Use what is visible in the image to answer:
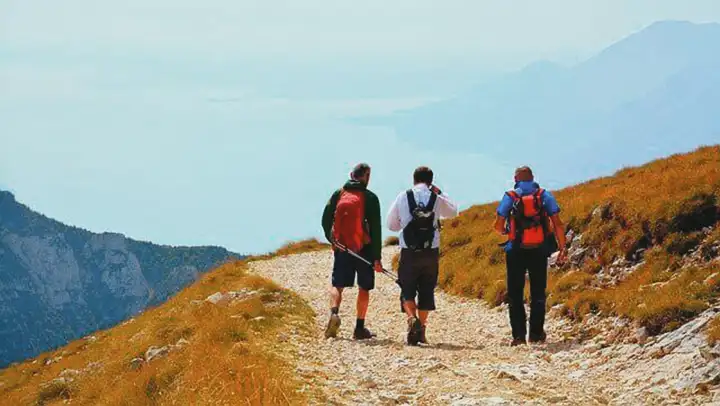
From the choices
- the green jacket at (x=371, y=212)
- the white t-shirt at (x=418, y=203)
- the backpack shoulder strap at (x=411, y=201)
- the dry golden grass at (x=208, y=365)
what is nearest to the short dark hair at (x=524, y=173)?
the white t-shirt at (x=418, y=203)

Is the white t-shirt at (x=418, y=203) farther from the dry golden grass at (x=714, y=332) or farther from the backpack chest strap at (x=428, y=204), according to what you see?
the dry golden grass at (x=714, y=332)

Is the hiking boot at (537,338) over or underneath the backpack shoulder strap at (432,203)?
underneath

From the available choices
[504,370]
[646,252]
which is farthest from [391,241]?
[504,370]

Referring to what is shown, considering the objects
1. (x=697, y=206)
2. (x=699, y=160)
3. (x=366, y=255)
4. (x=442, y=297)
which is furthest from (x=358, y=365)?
(x=699, y=160)

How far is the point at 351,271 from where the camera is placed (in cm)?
1423

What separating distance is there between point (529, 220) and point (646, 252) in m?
4.13

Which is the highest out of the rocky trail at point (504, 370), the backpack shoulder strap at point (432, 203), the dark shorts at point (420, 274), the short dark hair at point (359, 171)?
the short dark hair at point (359, 171)

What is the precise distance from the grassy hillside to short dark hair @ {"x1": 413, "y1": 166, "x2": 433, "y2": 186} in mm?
4258

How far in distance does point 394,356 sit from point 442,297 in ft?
34.9

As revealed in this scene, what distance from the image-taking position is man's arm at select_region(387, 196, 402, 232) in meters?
13.4

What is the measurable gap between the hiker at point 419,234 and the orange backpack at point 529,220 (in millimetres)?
1109

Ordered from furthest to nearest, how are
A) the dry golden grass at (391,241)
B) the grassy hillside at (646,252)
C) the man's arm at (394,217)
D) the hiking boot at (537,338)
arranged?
the dry golden grass at (391,241)
the hiking boot at (537,338)
the man's arm at (394,217)
the grassy hillside at (646,252)

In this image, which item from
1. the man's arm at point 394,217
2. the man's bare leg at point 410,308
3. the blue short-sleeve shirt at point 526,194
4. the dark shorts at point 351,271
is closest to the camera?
the blue short-sleeve shirt at point 526,194

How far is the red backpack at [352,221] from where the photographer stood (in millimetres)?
13914
